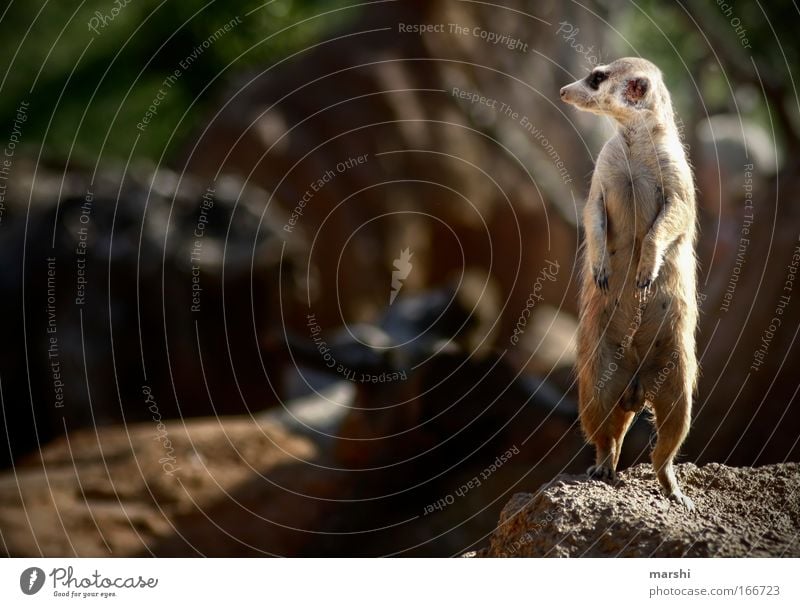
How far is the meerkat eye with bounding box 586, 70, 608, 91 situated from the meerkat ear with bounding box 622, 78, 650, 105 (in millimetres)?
72

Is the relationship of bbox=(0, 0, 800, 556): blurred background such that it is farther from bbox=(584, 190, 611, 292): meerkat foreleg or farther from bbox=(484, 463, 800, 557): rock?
bbox=(484, 463, 800, 557): rock

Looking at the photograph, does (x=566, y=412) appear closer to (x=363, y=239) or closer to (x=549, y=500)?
(x=549, y=500)

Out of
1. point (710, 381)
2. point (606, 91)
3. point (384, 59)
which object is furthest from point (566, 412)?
point (384, 59)

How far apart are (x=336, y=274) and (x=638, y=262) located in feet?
12.9

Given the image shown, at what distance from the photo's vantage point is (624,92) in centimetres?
273

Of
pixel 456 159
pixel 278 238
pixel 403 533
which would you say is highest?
pixel 456 159

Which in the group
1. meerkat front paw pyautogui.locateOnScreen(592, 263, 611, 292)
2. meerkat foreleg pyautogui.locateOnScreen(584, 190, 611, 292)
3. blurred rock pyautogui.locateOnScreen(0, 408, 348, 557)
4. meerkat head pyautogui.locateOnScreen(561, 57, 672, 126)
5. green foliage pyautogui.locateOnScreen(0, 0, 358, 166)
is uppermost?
green foliage pyautogui.locateOnScreen(0, 0, 358, 166)

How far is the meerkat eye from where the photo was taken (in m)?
2.73

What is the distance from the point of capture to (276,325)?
6156 millimetres

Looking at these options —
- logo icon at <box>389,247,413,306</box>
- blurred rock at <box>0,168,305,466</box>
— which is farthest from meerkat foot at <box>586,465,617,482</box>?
logo icon at <box>389,247,413,306</box>

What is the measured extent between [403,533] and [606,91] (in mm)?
2858
